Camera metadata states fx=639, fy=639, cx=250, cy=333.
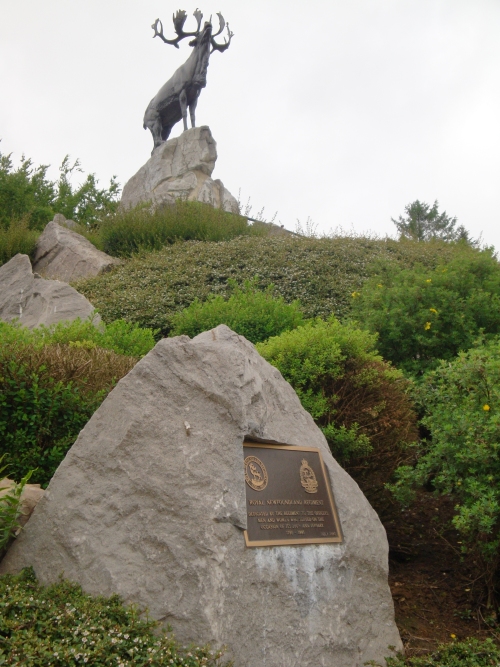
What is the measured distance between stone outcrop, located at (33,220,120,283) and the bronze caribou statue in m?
7.68

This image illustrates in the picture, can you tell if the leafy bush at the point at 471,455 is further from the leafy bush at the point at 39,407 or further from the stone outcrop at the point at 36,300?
the stone outcrop at the point at 36,300

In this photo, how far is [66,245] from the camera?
13203 millimetres

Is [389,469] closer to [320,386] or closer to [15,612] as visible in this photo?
[320,386]

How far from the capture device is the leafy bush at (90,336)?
201 inches

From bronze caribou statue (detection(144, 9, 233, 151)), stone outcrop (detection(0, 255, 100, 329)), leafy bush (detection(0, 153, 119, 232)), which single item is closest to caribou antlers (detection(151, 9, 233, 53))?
bronze caribou statue (detection(144, 9, 233, 151))

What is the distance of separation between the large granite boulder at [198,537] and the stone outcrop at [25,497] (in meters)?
0.10

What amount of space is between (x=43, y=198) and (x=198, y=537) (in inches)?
783

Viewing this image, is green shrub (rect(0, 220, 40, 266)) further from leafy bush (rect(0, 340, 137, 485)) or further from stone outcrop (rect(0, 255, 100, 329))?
leafy bush (rect(0, 340, 137, 485))

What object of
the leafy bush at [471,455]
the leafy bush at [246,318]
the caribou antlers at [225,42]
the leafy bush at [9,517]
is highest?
the caribou antlers at [225,42]

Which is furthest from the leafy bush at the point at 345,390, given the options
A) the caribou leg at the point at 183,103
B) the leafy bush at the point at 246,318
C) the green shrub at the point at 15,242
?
the caribou leg at the point at 183,103

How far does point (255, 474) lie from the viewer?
3.24m

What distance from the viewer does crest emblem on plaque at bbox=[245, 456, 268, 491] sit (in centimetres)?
320

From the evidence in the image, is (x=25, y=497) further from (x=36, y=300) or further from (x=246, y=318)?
(x=36, y=300)

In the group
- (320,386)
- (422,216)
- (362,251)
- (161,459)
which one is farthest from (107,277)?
(422,216)
